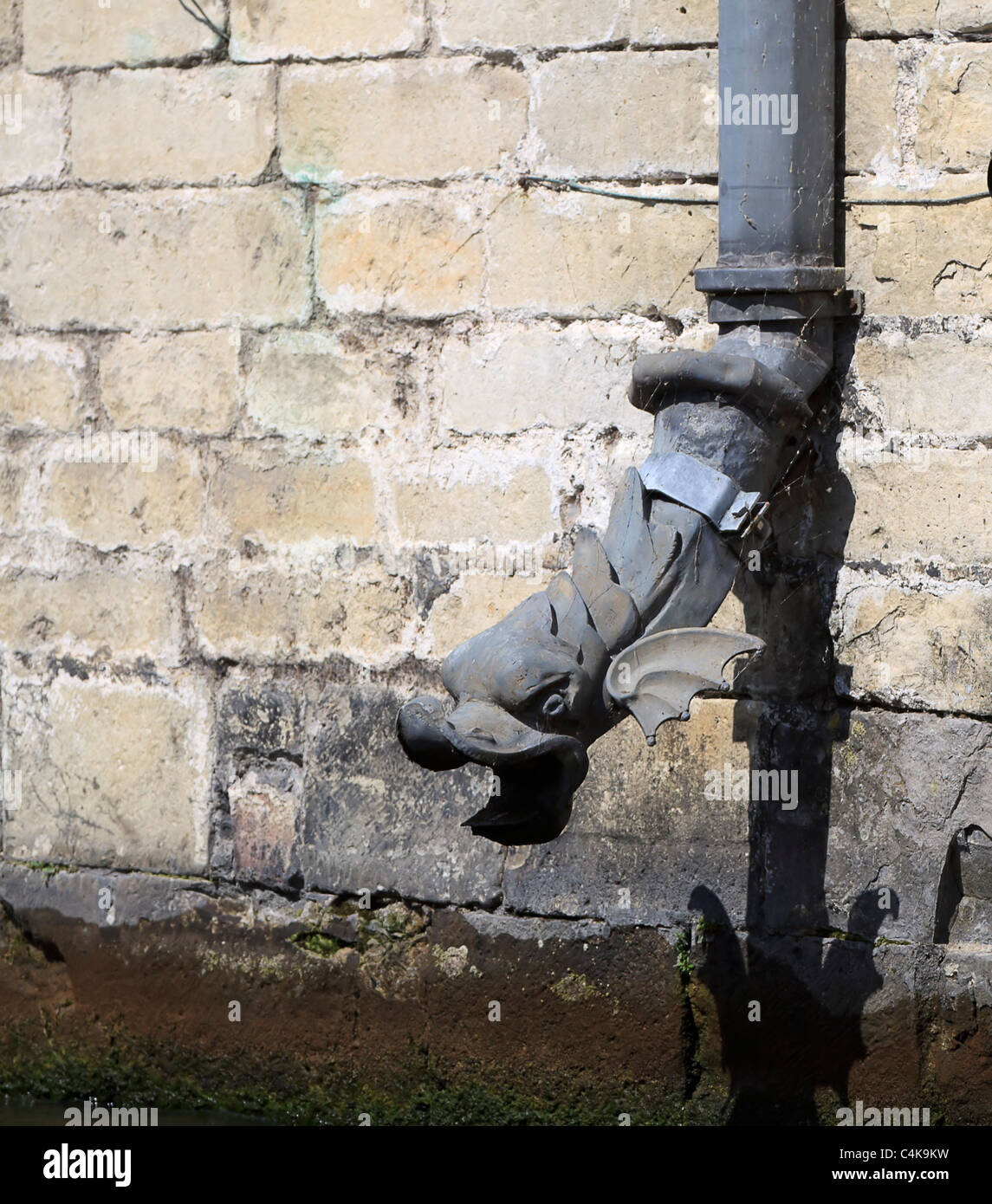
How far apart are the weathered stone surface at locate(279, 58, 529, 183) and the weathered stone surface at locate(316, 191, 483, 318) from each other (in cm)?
8

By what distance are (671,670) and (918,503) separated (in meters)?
0.91

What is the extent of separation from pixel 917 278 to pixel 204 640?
1931 millimetres

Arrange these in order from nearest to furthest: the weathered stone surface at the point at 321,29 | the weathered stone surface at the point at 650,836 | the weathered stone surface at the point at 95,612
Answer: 1. the weathered stone surface at the point at 650,836
2. the weathered stone surface at the point at 321,29
3. the weathered stone surface at the point at 95,612

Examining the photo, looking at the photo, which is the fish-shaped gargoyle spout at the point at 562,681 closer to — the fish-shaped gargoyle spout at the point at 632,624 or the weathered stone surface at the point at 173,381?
the fish-shaped gargoyle spout at the point at 632,624

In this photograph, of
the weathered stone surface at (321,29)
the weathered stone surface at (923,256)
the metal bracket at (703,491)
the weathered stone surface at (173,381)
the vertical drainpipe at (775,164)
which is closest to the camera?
the metal bracket at (703,491)

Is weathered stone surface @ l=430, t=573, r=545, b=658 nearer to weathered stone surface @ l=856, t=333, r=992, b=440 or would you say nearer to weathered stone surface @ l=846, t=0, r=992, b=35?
weathered stone surface @ l=856, t=333, r=992, b=440

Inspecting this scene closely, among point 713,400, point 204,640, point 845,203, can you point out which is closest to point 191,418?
point 204,640

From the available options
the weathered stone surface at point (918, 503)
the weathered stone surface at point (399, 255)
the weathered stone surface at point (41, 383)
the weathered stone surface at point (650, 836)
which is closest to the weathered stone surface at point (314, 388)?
the weathered stone surface at point (399, 255)

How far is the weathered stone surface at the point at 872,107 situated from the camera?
303cm

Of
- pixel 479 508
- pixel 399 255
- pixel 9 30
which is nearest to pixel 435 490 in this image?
pixel 479 508

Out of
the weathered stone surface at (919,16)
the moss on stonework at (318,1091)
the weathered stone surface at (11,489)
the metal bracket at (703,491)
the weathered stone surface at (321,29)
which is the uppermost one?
the weathered stone surface at (321,29)

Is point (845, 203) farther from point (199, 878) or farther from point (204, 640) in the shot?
point (199, 878)

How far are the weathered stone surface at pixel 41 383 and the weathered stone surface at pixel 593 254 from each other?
116cm

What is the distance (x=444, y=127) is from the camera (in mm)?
3326
